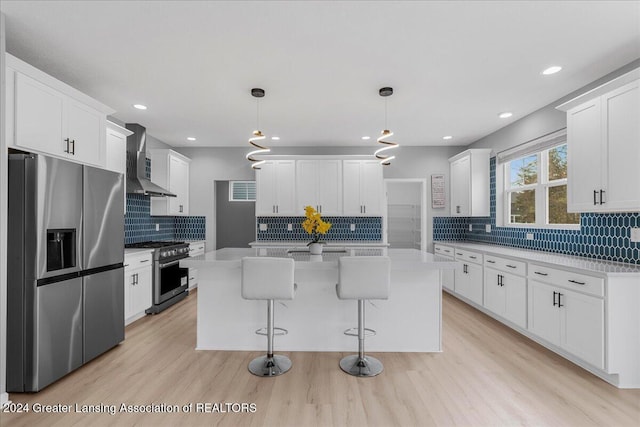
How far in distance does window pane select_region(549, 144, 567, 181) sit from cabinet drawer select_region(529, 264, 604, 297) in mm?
1431

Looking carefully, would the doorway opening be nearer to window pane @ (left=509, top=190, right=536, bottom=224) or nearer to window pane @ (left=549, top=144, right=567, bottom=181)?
window pane @ (left=509, top=190, right=536, bottom=224)

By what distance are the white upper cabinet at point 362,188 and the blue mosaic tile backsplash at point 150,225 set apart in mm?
2798

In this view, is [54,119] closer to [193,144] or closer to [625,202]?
[193,144]

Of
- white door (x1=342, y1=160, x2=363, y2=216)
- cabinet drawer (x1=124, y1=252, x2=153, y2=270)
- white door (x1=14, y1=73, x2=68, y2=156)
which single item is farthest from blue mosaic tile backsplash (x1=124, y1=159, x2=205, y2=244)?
white door (x1=342, y1=160, x2=363, y2=216)

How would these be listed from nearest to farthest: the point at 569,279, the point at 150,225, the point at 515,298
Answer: the point at 569,279 < the point at 515,298 < the point at 150,225

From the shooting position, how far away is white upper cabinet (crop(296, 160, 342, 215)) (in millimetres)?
5652

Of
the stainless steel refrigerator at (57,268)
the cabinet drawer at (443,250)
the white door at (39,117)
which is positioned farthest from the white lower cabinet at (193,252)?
the cabinet drawer at (443,250)

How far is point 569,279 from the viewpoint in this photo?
2.80m

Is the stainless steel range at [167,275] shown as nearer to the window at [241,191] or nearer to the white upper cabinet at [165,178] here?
the white upper cabinet at [165,178]

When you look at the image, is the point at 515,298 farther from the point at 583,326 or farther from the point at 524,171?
the point at 524,171

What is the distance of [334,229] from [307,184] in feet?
3.29

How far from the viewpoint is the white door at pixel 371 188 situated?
5.65 meters

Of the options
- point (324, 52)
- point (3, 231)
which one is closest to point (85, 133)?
point (3, 231)

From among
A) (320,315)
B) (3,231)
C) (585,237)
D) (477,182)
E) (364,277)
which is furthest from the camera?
(477,182)
